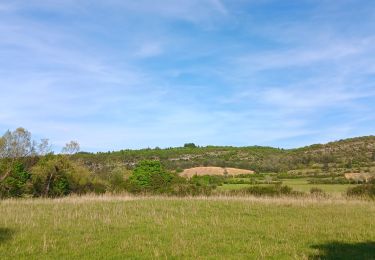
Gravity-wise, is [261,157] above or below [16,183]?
above

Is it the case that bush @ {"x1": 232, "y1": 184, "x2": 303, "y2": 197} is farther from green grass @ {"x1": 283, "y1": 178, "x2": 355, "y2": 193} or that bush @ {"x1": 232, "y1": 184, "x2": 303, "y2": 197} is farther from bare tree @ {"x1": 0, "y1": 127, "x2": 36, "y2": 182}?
bare tree @ {"x1": 0, "y1": 127, "x2": 36, "y2": 182}

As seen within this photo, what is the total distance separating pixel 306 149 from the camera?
97000mm

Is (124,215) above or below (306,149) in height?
below

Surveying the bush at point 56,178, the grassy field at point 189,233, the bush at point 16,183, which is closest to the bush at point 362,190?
the grassy field at point 189,233

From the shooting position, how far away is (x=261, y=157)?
9625 cm

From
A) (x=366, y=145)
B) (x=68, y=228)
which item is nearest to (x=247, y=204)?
(x=68, y=228)

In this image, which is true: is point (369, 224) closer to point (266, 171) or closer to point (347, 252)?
point (347, 252)

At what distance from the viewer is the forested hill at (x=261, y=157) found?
7562 cm

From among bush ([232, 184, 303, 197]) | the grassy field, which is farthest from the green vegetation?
the grassy field

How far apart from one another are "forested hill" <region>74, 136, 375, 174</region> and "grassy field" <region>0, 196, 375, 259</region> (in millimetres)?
51050

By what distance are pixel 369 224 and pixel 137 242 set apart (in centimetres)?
870

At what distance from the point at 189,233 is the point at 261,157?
8555cm

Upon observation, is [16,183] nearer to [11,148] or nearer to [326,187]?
[11,148]

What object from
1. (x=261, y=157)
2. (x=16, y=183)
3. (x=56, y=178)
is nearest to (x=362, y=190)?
(x=56, y=178)
